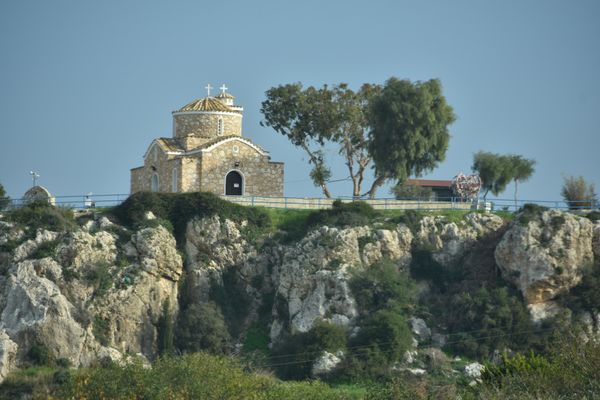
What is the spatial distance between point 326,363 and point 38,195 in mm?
20535

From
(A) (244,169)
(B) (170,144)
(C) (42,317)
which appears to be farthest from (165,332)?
(B) (170,144)

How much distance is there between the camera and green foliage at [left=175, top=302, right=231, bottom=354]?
93188mm

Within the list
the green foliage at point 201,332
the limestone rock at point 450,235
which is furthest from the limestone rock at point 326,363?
the limestone rock at point 450,235

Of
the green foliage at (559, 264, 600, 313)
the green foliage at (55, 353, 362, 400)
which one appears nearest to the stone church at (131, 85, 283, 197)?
the green foliage at (559, 264, 600, 313)

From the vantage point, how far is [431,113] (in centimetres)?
10462

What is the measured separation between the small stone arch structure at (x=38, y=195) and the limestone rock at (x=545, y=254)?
2481 cm

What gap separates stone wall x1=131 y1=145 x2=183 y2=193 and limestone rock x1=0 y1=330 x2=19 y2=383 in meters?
15.3

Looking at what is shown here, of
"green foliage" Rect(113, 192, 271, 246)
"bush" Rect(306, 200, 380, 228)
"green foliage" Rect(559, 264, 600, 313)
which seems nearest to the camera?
"green foliage" Rect(559, 264, 600, 313)

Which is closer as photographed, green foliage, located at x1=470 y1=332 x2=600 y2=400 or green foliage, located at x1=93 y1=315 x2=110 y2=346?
green foliage, located at x1=470 y1=332 x2=600 y2=400

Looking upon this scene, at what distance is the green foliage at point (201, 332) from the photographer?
93188 millimetres

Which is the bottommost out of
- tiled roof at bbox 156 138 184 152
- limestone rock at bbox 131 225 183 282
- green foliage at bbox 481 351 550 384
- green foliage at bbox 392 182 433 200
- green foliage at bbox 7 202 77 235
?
green foliage at bbox 481 351 550 384

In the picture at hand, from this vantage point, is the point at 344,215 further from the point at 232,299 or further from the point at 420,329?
the point at 420,329

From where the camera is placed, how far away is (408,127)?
104312 mm

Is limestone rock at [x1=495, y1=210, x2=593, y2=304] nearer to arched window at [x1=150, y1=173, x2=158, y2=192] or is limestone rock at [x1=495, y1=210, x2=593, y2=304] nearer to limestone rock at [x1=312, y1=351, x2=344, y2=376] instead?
limestone rock at [x1=312, y1=351, x2=344, y2=376]
